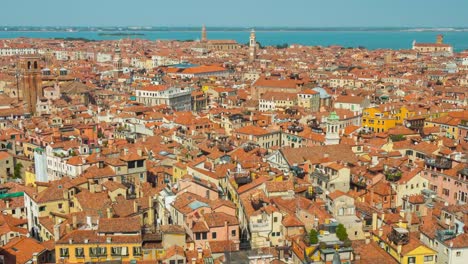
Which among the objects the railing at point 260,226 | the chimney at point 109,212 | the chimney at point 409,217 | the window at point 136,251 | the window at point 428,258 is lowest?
the window at point 136,251

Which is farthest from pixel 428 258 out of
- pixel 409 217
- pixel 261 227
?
pixel 261 227

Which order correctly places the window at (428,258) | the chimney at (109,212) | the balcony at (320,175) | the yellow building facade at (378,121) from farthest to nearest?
the yellow building facade at (378,121), the balcony at (320,175), the chimney at (109,212), the window at (428,258)

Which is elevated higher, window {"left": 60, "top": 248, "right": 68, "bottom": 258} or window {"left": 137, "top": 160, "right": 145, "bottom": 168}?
window {"left": 137, "top": 160, "right": 145, "bottom": 168}

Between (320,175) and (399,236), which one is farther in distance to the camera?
(320,175)

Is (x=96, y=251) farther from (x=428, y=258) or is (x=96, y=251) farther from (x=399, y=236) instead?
(x=428, y=258)

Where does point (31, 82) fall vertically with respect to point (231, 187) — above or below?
above

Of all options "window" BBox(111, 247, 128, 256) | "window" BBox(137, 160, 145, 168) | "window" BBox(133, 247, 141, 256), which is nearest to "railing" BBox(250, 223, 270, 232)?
"window" BBox(133, 247, 141, 256)

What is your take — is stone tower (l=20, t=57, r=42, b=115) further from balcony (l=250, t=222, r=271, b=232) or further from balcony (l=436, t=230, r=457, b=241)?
balcony (l=436, t=230, r=457, b=241)

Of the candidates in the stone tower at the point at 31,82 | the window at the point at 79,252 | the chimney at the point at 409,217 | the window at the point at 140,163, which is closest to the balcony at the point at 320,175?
the chimney at the point at 409,217

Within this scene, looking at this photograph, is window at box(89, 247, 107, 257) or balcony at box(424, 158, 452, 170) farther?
balcony at box(424, 158, 452, 170)

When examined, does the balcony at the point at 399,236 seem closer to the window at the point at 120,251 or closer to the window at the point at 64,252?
the window at the point at 120,251

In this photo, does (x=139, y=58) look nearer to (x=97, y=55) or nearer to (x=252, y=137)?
(x=97, y=55)

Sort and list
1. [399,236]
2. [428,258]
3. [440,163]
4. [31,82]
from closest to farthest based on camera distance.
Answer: [428,258]
[399,236]
[440,163]
[31,82]
